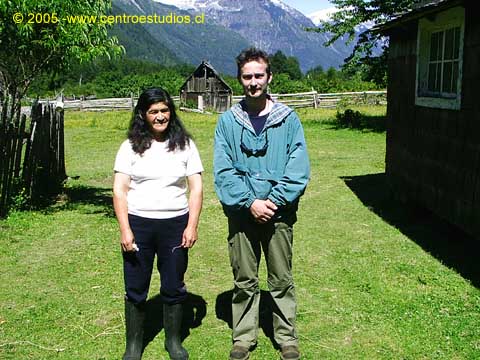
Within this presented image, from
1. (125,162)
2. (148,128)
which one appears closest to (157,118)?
(148,128)

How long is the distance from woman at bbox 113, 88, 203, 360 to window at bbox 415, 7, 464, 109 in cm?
438

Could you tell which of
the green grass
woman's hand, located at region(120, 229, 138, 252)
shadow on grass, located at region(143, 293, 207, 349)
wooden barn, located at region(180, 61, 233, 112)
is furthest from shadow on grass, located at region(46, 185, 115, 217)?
wooden barn, located at region(180, 61, 233, 112)

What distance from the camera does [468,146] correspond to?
645 centimetres

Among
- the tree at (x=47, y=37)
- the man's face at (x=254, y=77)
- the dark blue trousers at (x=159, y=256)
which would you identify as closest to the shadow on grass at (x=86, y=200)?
the tree at (x=47, y=37)

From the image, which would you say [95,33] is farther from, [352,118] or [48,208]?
[352,118]

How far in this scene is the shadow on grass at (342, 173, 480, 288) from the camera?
6.20 m

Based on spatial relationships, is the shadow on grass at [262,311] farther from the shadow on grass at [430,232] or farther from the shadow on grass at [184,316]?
the shadow on grass at [430,232]

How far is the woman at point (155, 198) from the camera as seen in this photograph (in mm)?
3645

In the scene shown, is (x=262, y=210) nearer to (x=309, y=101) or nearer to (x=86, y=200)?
(x=86, y=200)

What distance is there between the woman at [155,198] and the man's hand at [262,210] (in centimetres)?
41

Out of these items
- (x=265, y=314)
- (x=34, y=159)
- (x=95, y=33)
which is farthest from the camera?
(x=34, y=159)

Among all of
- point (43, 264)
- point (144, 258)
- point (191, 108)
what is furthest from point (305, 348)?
point (191, 108)

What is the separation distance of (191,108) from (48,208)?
114 ft

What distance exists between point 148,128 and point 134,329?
143 centimetres
